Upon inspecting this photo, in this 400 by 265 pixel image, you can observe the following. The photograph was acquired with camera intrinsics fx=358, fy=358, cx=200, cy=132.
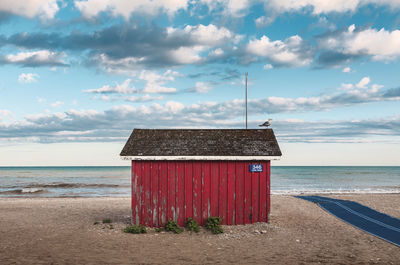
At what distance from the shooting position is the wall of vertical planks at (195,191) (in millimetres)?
14156

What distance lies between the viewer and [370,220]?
17.2m

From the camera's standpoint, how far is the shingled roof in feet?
46.6

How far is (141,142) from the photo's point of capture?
585 inches

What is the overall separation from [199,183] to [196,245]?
281cm

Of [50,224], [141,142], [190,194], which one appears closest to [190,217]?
[190,194]

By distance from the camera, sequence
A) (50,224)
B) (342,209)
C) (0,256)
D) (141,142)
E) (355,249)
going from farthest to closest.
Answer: (342,209) → (50,224) → (141,142) → (355,249) → (0,256)

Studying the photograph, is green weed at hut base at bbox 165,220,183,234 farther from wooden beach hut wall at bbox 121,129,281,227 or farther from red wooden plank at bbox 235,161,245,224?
red wooden plank at bbox 235,161,245,224

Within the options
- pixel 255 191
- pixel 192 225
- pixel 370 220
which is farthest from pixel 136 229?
pixel 370 220

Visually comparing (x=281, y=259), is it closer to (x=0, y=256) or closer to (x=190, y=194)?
(x=190, y=194)

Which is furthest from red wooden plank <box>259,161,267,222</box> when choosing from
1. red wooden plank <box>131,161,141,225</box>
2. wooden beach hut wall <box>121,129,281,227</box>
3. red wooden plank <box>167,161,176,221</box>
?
red wooden plank <box>131,161,141,225</box>

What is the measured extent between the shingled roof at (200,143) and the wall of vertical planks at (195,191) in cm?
39

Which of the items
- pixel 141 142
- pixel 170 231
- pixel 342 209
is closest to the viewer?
pixel 170 231

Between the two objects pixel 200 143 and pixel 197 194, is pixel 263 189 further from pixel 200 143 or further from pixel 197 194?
pixel 200 143

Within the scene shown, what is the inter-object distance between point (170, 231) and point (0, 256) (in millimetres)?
5737
